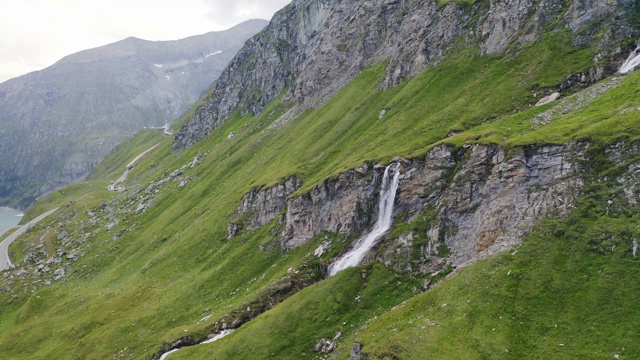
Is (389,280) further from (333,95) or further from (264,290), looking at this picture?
(333,95)

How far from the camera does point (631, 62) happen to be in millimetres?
57812

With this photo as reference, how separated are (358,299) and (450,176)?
19.7m

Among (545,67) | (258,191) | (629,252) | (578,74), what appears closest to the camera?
(629,252)

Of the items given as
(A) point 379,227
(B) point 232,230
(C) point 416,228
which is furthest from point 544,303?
(B) point 232,230

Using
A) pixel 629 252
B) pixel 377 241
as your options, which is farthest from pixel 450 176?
pixel 629 252

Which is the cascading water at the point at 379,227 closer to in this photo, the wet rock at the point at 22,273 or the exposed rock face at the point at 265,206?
the exposed rock face at the point at 265,206

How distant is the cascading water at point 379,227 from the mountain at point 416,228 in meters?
0.31

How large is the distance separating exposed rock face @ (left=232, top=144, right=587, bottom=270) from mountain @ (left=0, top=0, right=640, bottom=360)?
229 mm

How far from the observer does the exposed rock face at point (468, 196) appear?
1604 inches

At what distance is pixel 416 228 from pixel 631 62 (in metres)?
41.1

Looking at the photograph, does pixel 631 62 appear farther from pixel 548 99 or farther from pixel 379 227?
pixel 379 227

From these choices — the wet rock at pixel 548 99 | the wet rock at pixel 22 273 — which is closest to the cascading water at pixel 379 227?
the wet rock at pixel 548 99

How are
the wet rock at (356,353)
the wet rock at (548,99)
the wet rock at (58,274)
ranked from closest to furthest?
the wet rock at (356,353)
the wet rock at (548,99)
the wet rock at (58,274)

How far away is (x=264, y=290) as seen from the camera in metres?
55.9
